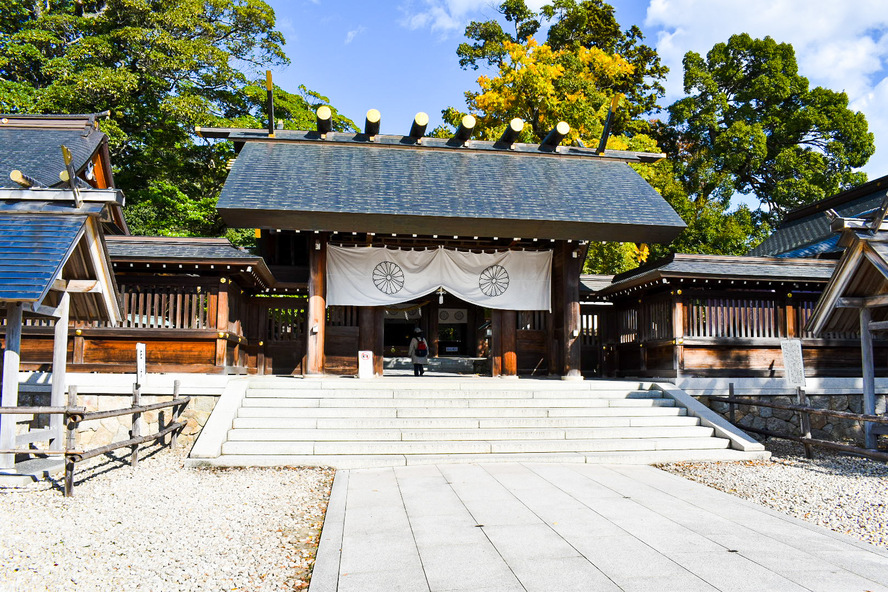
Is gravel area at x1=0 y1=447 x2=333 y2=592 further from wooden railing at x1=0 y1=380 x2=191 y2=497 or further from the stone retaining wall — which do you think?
the stone retaining wall

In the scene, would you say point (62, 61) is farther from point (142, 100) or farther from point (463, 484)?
point (463, 484)

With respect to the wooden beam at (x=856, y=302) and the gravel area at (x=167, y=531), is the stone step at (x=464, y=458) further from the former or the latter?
the wooden beam at (x=856, y=302)

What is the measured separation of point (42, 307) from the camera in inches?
309

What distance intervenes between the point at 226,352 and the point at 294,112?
15.1 meters

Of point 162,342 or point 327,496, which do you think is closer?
point 327,496

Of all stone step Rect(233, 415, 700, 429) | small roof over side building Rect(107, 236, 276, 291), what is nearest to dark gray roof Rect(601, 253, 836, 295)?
stone step Rect(233, 415, 700, 429)

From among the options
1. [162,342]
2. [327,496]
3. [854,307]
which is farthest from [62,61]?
[854,307]

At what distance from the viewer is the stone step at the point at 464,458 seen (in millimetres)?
8367

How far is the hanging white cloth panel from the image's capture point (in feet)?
43.2

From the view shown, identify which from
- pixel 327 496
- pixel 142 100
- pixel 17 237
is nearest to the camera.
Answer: pixel 327 496

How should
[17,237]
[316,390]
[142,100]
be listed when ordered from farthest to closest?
[142,100]
[316,390]
[17,237]

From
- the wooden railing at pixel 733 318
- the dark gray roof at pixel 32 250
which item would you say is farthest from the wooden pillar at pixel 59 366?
the wooden railing at pixel 733 318

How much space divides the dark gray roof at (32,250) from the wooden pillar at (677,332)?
1053cm

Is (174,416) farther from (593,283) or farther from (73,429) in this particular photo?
(593,283)
